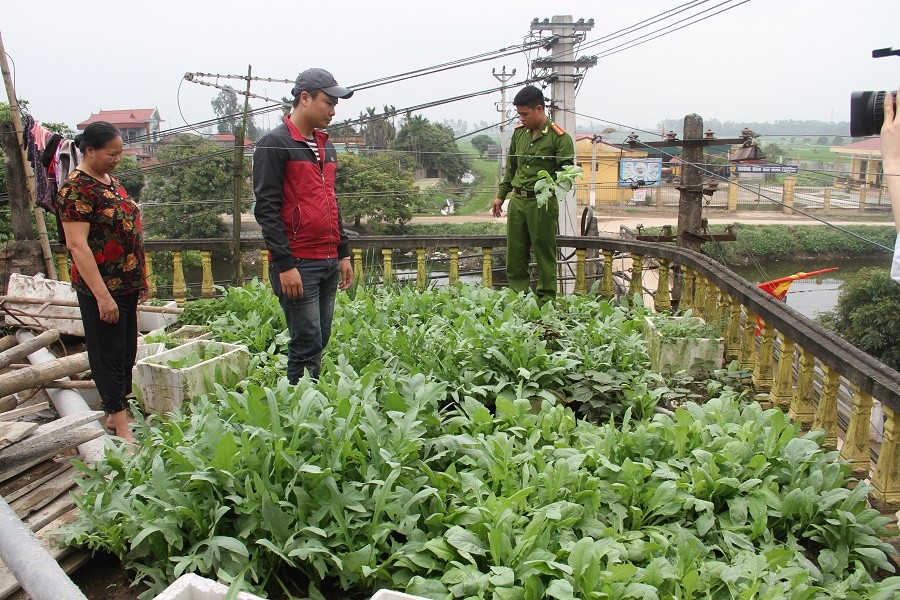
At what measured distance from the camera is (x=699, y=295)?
4.91 metres

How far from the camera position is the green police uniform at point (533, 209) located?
5.19 meters

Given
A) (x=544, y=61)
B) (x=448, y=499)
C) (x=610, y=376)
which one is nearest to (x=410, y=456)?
(x=448, y=499)

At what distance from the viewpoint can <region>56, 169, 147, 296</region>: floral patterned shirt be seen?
3.17 metres

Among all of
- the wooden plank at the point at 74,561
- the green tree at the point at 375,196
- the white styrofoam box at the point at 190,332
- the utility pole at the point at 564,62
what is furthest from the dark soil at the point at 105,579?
the green tree at the point at 375,196

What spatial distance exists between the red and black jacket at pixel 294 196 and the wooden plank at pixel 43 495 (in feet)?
4.03

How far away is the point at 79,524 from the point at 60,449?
65 cm

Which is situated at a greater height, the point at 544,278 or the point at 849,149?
the point at 849,149

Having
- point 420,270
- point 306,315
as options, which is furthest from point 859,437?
point 420,270

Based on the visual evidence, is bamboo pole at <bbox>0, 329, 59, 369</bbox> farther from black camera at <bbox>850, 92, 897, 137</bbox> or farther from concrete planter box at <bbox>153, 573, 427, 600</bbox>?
black camera at <bbox>850, 92, 897, 137</bbox>

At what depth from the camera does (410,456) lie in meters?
2.60

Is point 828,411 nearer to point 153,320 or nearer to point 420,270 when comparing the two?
point 420,270

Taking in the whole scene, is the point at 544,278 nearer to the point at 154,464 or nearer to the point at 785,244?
the point at 154,464

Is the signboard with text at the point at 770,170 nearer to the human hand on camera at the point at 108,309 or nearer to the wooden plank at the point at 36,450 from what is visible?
the human hand on camera at the point at 108,309

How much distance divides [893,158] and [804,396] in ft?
6.99
